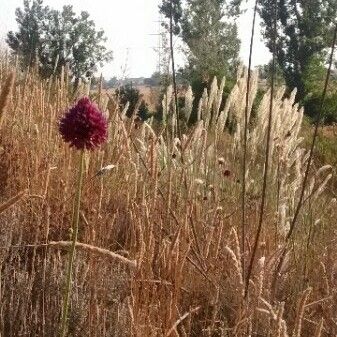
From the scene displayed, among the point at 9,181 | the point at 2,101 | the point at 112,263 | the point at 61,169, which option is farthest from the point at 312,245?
the point at 2,101

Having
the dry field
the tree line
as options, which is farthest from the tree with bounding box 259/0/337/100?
the dry field

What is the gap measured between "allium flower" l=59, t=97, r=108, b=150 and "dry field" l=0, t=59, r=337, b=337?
212 millimetres

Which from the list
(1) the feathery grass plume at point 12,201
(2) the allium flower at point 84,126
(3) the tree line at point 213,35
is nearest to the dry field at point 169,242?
(2) the allium flower at point 84,126

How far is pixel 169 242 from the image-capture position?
1687mm

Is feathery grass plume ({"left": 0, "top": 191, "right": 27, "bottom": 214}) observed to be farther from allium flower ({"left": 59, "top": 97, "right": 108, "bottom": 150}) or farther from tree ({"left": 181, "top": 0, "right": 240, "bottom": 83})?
tree ({"left": 181, "top": 0, "right": 240, "bottom": 83})

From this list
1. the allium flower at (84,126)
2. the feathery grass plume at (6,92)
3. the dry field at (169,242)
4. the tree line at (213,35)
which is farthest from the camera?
the tree line at (213,35)

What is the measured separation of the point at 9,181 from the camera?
3.20 meters

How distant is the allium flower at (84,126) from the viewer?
53.9 inches

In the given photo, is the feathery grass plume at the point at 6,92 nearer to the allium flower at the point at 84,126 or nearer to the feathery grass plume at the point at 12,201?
the feathery grass plume at the point at 12,201

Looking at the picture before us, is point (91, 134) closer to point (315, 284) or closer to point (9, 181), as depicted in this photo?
point (315, 284)

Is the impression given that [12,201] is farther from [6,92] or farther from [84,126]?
[84,126]

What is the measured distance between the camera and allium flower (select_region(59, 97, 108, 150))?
1370 millimetres

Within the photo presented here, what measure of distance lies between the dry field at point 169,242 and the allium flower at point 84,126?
0.21 m

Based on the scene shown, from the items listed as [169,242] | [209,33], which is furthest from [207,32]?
[169,242]
